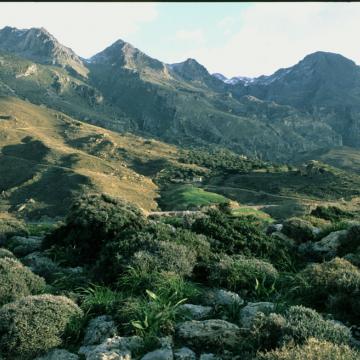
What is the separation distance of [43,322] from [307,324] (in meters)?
5.01

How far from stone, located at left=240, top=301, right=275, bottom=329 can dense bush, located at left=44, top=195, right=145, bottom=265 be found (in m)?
6.40

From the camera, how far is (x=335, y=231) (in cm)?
1734

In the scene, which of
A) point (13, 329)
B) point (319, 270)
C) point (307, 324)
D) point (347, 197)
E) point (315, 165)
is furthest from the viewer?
point (315, 165)

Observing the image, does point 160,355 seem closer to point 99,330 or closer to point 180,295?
point 99,330

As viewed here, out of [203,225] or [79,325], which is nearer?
[79,325]

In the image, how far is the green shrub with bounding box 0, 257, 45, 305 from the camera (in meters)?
11.0

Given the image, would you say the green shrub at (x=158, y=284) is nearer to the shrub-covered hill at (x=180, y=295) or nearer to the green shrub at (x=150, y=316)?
the shrub-covered hill at (x=180, y=295)

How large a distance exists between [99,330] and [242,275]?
4.14m

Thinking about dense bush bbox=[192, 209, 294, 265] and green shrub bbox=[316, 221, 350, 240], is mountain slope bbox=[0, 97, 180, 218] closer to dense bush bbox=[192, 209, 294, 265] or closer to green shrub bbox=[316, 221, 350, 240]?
green shrub bbox=[316, 221, 350, 240]

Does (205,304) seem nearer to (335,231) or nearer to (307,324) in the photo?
(307,324)

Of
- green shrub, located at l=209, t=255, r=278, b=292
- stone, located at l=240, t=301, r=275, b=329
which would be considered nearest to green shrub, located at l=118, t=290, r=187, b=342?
stone, located at l=240, t=301, r=275, b=329

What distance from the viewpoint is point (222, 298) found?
1073cm

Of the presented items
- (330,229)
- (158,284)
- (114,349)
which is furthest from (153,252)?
(330,229)

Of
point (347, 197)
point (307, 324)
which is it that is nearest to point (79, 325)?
point (307, 324)
